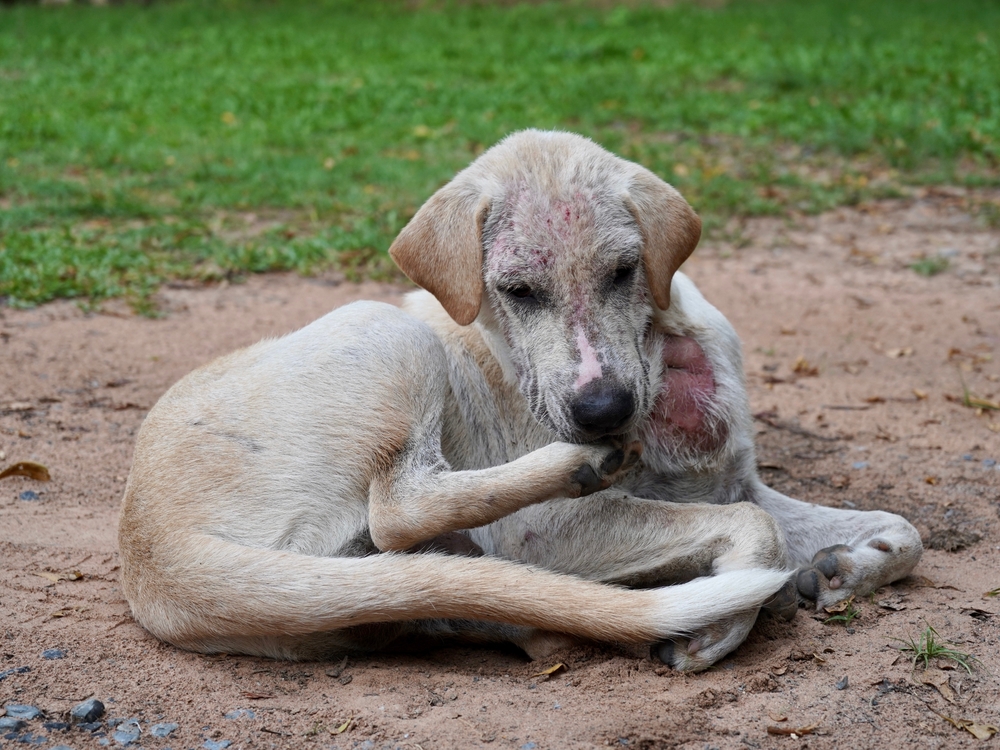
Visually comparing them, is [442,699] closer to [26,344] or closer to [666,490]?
[666,490]

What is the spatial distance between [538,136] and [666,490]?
147 cm

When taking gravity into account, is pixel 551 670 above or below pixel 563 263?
below

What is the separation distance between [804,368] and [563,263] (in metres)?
3.14

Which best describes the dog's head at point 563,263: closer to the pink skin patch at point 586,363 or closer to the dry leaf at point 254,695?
the pink skin patch at point 586,363

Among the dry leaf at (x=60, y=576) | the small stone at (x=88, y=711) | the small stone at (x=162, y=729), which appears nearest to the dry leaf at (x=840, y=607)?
the small stone at (x=162, y=729)

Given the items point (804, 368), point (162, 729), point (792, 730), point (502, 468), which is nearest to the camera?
point (792, 730)

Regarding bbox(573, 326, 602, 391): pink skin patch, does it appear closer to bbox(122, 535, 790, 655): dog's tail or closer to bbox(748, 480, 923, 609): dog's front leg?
bbox(122, 535, 790, 655): dog's tail

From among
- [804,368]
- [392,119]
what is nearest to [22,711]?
[804,368]

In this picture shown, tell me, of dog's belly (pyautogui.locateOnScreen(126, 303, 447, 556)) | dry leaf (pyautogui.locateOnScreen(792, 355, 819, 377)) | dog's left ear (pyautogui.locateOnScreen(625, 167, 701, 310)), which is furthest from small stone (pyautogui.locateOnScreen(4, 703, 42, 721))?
dry leaf (pyautogui.locateOnScreen(792, 355, 819, 377))

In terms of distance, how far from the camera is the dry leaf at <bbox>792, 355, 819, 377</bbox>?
20.5 feet

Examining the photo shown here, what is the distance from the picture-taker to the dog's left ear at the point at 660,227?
383cm

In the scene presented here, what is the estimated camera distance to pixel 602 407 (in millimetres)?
3434

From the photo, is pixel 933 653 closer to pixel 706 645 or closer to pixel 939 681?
pixel 939 681

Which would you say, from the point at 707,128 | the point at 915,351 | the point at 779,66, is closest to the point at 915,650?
the point at 915,351
